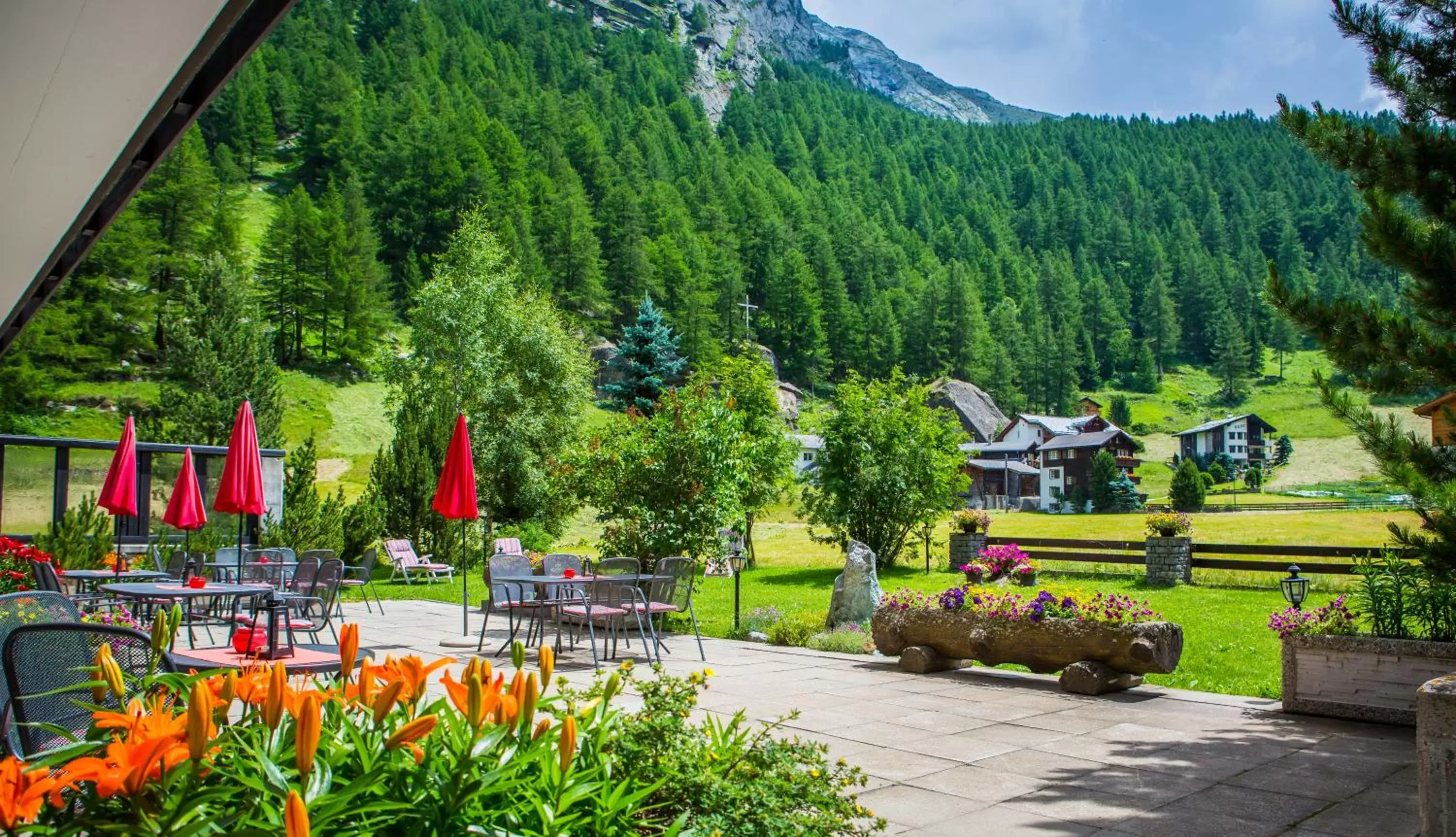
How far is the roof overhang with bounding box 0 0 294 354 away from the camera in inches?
93.0

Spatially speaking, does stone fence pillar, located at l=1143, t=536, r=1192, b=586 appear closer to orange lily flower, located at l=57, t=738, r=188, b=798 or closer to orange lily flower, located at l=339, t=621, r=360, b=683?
orange lily flower, located at l=339, t=621, r=360, b=683

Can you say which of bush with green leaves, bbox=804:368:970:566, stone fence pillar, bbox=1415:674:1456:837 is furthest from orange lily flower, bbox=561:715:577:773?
bush with green leaves, bbox=804:368:970:566

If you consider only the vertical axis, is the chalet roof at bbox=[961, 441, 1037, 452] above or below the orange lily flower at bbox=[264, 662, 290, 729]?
above

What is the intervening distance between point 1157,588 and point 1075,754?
13069mm

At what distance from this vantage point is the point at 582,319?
56531mm

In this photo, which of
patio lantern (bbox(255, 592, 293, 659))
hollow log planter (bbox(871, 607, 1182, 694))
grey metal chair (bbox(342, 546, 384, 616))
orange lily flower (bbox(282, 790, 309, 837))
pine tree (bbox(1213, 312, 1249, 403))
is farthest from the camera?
pine tree (bbox(1213, 312, 1249, 403))

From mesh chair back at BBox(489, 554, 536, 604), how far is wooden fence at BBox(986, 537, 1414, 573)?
10.5m

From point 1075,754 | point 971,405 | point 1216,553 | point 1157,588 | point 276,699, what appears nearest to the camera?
point 276,699

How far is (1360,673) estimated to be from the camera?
6.07 m

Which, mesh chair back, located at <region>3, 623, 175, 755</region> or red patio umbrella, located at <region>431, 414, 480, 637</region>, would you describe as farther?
red patio umbrella, located at <region>431, 414, 480, 637</region>

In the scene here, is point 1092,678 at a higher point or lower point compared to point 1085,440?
lower

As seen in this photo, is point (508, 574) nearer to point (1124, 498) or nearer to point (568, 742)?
point (568, 742)

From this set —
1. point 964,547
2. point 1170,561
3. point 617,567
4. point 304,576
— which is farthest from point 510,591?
point 964,547

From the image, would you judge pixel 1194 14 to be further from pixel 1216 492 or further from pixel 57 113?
pixel 57 113
